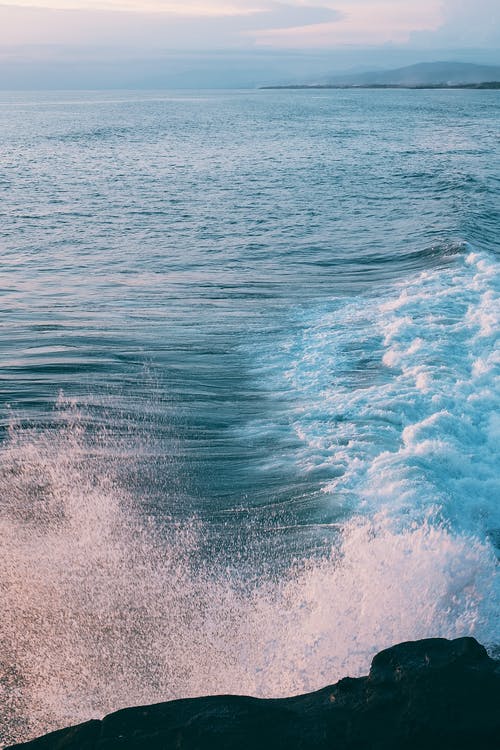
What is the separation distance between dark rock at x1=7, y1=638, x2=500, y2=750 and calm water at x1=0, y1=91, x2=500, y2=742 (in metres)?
0.62

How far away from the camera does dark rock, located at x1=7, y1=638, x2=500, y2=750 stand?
3.78 meters

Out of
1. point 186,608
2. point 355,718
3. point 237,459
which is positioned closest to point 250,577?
point 186,608

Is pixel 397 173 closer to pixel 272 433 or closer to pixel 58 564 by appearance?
pixel 272 433

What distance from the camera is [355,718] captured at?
3.93m

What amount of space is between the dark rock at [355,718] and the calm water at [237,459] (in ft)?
2.03

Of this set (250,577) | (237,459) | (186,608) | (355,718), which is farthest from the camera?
(237,459)

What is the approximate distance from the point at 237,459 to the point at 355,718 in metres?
4.37

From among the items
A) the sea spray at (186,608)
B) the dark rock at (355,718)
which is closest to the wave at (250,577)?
the sea spray at (186,608)

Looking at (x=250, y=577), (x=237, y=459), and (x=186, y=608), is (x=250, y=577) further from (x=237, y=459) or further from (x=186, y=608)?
(x=237, y=459)

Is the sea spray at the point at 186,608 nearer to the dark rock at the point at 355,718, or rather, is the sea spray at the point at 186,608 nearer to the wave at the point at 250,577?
the wave at the point at 250,577

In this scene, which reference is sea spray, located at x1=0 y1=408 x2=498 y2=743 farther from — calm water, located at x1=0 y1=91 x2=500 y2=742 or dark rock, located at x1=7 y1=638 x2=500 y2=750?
dark rock, located at x1=7 y1=638 x2=500 y2=750

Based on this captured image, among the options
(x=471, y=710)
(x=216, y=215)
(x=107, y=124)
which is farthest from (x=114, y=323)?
(x=107, y=124)

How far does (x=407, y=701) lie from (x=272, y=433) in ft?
16.3

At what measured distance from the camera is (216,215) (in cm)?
2381
